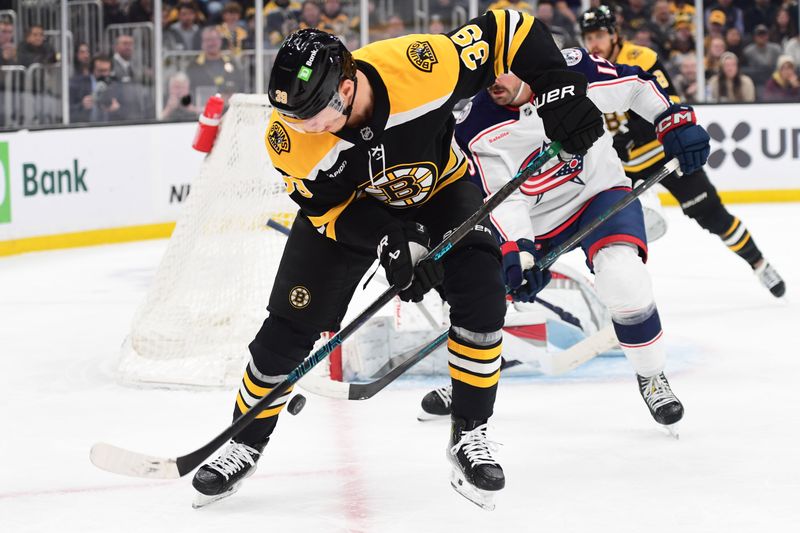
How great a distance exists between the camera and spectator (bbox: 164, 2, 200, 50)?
7602mm

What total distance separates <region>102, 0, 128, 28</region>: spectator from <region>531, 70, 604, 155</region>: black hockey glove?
17.2 ft

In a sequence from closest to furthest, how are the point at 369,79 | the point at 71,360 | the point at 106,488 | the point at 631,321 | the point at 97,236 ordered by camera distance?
1. the point at 369,79
2. the point at 106,488
3. the point at 631,321
4. the point at 71,360
5. the point at 97,236

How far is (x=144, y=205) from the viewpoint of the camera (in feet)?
23.0

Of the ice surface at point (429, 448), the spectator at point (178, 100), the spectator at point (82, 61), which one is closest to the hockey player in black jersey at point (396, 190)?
the ice surface at point (429, 448)

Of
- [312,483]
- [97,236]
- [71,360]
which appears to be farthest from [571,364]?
[97,236]

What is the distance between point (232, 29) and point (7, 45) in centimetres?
142

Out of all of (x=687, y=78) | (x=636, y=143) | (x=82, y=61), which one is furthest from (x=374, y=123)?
(x=687, y=78)

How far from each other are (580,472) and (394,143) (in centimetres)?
85

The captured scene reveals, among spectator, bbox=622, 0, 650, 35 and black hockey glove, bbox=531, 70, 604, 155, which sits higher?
spectator, bbox=622, 0, 650, 35

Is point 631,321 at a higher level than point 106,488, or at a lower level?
higher

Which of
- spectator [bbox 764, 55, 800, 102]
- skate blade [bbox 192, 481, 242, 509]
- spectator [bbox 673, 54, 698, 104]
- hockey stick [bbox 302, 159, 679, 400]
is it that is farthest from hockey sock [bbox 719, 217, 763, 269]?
spectator [bbox 673, 54, 698, 104]

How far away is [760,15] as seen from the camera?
8.50 metres

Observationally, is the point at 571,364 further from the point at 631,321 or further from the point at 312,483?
the point at 312,483

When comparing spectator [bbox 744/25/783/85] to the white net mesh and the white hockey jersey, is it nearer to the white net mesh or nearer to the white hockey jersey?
the white net mesh
